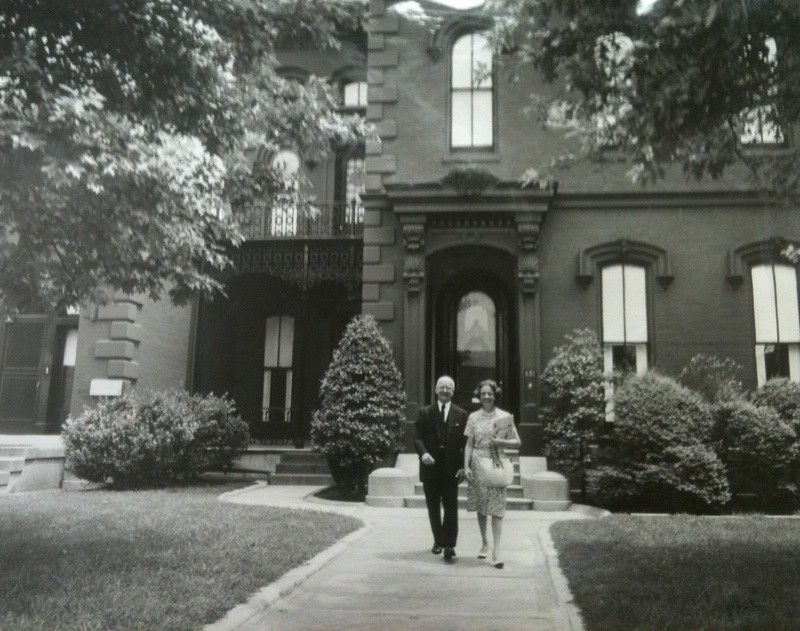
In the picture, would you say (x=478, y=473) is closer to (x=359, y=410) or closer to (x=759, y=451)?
(x=359, y=410)

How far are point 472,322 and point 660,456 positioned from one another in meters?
5.49

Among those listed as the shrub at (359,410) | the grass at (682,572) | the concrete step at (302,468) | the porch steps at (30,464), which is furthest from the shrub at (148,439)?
the grass at (682,572)

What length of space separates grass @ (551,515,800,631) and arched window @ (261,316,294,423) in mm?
10788

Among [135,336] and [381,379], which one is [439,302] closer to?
[381,379]

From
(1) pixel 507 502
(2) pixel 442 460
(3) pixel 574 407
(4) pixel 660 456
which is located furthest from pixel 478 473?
(3) pixel 574 407

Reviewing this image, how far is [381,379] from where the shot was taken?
45.9 ft

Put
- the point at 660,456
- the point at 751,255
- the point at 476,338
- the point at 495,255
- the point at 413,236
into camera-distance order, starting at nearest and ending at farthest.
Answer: the point at 660,456 → the point at 751,255 → the point at 413,236 → the point at 495,255 → the point at 476,338

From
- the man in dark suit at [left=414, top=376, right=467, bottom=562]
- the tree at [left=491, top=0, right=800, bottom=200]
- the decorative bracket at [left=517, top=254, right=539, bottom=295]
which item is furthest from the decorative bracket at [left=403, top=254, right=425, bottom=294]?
the tree at [left=491, top=0, right=800, bottom=200]

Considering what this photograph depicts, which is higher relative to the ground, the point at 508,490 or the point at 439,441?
the point at 439,441

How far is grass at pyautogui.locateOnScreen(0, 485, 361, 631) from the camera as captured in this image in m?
5.55

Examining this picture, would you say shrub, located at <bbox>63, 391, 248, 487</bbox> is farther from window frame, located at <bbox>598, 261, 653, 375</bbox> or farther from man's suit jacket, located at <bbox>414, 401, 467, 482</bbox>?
window frame, located at <bbox>598, 261, 653, 375</bbox>

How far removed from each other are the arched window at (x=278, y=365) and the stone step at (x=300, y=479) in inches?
157

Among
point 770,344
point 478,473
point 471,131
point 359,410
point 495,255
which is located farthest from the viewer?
point 471,131

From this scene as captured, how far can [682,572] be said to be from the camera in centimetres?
714
